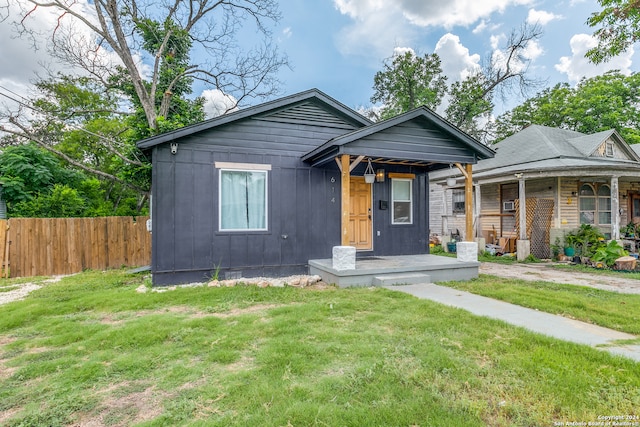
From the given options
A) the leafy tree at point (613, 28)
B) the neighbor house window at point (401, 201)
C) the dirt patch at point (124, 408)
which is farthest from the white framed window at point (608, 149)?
the dirt patch at point (124, 408)

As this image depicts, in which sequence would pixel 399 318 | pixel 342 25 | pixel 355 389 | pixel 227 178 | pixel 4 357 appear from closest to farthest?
pixel 355 389 < pixel 4 357 < pixel 399 318 < pixel 227 178 < pixel 342 25

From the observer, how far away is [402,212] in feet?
27.3

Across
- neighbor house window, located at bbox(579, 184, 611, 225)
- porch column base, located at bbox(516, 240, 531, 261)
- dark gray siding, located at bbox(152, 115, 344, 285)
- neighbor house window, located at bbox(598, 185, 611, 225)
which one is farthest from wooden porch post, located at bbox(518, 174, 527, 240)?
dark gray siding, located at bbox(152, 115, 344, 285)

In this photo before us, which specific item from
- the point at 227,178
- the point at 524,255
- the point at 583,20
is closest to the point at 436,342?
the point at 227,178

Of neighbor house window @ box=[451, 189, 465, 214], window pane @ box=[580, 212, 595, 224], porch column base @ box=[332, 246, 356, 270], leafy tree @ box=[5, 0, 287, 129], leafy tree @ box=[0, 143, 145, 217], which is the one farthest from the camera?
neighbor house window @ box=[451, 189, 465, 214]

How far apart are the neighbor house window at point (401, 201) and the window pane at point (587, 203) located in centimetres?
713

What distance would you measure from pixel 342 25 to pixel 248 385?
1617 centimetres

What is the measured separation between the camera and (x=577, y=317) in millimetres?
4113

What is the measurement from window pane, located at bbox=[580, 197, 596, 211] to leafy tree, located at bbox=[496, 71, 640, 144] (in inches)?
530

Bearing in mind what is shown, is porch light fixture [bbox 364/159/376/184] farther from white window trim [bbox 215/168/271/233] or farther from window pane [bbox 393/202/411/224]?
white window trim [bbox 215/168/271/233]

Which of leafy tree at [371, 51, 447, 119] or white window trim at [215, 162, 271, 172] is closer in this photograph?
white window trim at [215, 162, 271, 172]

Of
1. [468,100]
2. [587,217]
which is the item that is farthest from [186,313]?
[468,100]

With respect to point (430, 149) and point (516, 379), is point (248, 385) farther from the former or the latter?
point (430, 149)

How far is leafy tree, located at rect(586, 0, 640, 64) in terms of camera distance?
985cm
